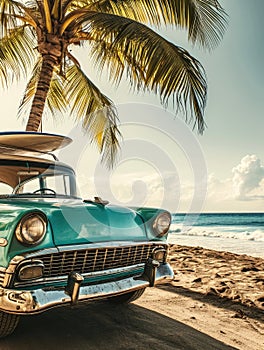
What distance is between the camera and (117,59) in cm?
743

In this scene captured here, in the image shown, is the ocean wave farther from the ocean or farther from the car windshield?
the car windshield

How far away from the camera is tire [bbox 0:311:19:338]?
2705mm

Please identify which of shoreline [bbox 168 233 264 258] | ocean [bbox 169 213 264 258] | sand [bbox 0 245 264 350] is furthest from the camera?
ocean [bbox 169 213 264 258]

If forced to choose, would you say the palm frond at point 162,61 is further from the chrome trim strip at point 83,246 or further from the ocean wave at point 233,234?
the ocean wave at point 233,234

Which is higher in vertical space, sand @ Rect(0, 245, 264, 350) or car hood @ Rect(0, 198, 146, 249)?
car hood @ Rect(0, 198, 146, 249)

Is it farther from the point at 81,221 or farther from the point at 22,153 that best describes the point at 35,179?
the point at 81,221

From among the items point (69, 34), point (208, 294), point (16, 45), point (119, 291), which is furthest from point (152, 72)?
point (16, 45)

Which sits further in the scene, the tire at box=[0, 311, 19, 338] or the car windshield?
the car windshield

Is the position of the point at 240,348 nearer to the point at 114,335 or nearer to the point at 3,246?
the point at 114,335

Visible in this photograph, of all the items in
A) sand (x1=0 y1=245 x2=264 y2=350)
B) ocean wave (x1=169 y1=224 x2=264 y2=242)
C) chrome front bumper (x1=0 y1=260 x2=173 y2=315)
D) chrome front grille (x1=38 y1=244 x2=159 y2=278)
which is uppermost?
chrome front grille (x1=38 y1=244 x2=159 y2=278)

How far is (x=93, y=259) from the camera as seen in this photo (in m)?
2.94

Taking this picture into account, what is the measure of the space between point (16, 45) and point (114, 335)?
7409 millimetres

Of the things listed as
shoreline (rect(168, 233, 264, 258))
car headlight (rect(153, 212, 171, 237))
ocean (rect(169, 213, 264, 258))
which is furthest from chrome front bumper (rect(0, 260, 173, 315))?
ocean (rect(169, 213, 264, 258))

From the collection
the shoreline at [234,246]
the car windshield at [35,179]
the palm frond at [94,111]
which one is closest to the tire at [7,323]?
the car windshield at [35,179]
